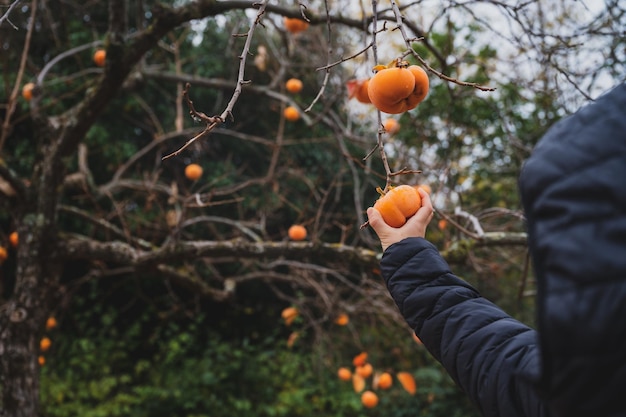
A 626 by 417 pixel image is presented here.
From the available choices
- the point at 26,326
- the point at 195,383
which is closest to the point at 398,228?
the point at 26,326

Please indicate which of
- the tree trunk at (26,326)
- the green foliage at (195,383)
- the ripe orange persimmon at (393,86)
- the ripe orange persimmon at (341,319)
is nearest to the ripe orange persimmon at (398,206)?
the ripe orange persimmon at (393,86)

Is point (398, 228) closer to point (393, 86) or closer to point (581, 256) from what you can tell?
point (393, 86)

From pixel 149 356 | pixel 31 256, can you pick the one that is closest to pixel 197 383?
pixel 149 356

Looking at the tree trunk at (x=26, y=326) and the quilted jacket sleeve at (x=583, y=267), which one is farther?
the tree trunk at (x=26, y=326)

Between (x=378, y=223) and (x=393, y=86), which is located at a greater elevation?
(x=393, y=86)

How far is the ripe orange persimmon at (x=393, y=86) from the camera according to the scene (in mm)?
1129

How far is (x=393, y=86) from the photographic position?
1.13 meters

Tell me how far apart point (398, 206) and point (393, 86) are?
11.3 inches

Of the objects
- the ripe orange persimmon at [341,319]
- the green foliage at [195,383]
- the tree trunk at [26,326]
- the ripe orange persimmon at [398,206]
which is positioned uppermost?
the ripe orange persimmon at [398,206]

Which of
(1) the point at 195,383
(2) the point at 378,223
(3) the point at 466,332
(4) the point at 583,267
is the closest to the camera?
(4) the point at 583,267

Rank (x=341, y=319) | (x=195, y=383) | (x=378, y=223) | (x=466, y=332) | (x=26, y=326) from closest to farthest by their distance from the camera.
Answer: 1. (x=466, y=332)
2. (x=378, y=223)
3. (x=26, y=326)
4. (x=341, y=319)
5. (x=195, y=383)

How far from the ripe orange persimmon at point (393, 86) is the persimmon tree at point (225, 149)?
0.14 metres

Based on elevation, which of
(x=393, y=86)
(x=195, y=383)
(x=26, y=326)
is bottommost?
(x=195, y=383)

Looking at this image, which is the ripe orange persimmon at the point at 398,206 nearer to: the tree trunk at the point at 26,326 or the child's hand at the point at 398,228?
the child's hand at the point at 398,228
